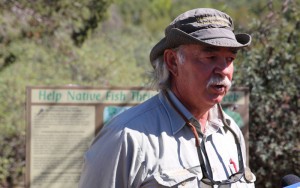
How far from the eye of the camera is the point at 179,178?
8.41 ft

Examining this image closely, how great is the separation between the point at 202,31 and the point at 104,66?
7421 millimetres

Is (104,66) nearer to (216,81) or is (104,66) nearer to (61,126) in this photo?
(61,126)

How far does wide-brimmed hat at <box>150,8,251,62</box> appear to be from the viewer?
2670 millimetres

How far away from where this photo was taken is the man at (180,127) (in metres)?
2.55

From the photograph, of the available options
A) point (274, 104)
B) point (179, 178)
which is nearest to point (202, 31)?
point (179, 178)

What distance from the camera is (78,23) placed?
8.87 m

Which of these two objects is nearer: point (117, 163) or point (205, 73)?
point (117, 163)

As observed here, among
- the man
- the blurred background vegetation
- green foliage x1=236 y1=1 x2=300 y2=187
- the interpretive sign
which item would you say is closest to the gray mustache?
the man

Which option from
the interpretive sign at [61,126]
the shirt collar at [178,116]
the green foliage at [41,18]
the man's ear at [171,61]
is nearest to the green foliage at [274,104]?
the interpretive sign at [61,126]

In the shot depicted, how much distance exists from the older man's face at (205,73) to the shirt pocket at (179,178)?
0.98ft

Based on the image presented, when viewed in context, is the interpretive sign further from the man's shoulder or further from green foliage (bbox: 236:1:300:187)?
the man's shoulder

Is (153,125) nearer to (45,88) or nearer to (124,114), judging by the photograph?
(124,114)

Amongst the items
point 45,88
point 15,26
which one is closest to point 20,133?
point 15,26

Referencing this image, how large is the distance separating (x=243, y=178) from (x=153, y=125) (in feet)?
1.62
